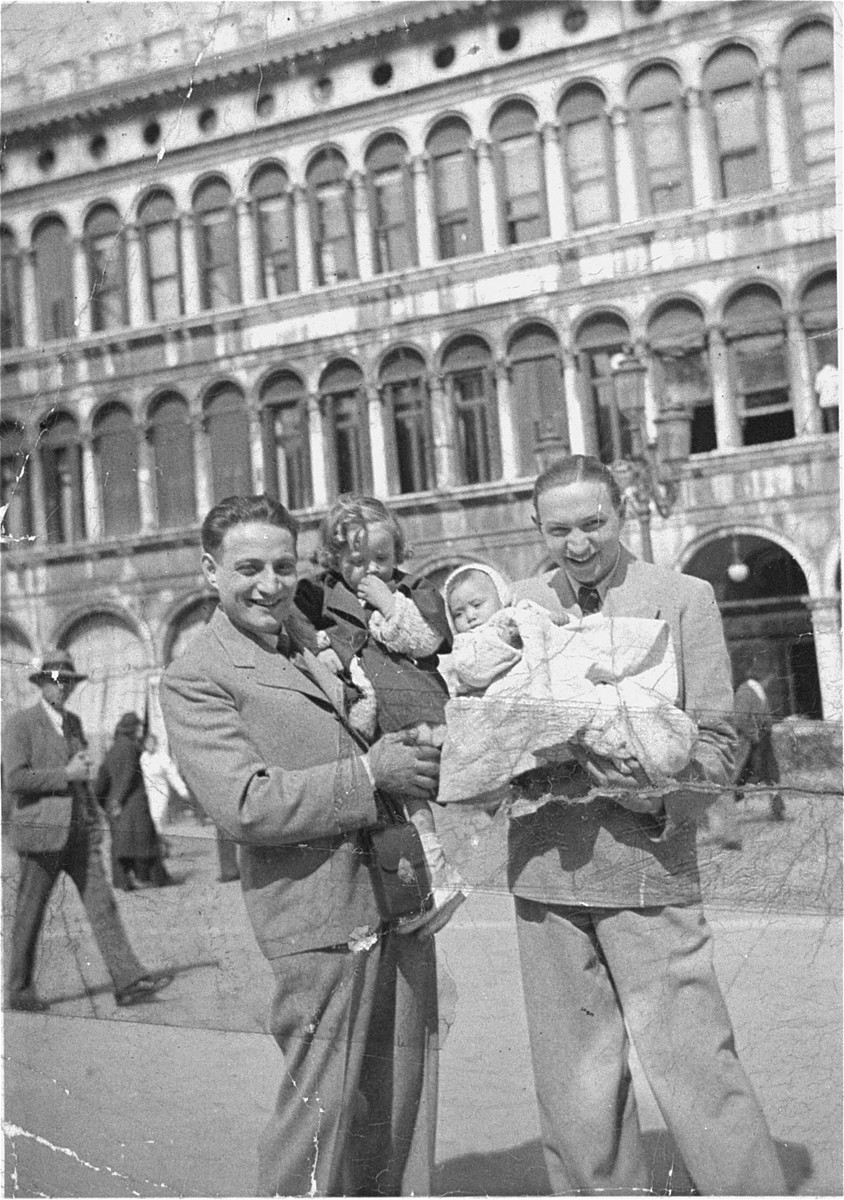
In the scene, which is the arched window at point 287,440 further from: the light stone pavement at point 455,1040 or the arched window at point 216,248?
the light stone pavement at point 455,1040

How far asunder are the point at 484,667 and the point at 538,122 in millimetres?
1141

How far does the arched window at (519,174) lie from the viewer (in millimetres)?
2473

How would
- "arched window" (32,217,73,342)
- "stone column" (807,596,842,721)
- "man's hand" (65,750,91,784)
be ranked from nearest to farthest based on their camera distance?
"stone column" (807,596,842,721)
"man's hand" (65,750,91,784)
"arched window" (32,217,73,342)

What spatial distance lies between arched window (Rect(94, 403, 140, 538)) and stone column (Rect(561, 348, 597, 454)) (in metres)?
0.90

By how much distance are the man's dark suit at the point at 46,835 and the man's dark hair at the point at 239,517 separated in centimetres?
77

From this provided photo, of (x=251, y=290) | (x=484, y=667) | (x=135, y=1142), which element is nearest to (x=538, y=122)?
(x=251, y=290)

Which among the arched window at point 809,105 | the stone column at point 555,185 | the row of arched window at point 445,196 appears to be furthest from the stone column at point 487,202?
the arched window at point 809,105

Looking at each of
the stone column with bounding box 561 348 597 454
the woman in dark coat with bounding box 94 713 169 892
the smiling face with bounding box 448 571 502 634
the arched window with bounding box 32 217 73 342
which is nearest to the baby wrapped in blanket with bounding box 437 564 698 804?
the smiling face with bounding box 448 571 502 634

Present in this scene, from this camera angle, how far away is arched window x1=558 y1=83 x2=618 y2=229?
8.04ft

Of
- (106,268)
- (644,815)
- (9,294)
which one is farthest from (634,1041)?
(9,294)

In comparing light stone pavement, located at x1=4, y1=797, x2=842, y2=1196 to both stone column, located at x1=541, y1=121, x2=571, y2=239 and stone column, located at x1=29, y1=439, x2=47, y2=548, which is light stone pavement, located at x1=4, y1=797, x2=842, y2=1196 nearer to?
stone column, located at x1=29, y1=439, x2=47, y2=548

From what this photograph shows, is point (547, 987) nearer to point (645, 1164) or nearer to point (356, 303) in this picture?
point (645, 1164)

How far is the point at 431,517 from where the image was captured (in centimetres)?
252

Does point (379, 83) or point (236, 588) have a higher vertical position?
point (379, 83)
